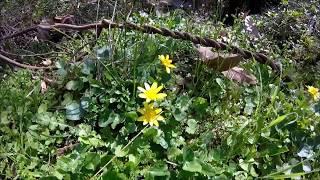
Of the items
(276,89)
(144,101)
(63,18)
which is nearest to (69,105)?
(144,101)

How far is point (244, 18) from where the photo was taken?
9.37ft

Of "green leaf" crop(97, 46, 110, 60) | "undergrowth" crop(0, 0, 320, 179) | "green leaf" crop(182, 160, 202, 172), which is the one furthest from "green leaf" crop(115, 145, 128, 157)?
"green leaf" crop(97, 46, 110, 60)

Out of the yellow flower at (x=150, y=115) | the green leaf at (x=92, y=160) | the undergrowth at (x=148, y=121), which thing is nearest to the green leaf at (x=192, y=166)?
the undergrowth at (x=148, y=121)

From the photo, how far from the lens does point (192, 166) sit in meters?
1.72

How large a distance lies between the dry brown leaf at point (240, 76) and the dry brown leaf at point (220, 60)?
0.13 ft

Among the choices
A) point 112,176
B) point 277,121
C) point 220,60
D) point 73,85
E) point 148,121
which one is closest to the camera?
point 112,176

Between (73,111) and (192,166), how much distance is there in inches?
21.0

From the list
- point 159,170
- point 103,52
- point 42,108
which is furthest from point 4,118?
point 159,170

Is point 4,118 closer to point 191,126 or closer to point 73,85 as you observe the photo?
point 73,85

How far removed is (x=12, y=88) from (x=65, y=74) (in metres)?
0.22

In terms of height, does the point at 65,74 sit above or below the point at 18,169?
above

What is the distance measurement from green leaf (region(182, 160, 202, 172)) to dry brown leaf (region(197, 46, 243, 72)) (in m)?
0.57

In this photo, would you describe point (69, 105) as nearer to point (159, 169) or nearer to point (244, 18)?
point (159, 169)

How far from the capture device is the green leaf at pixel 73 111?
1915mm
